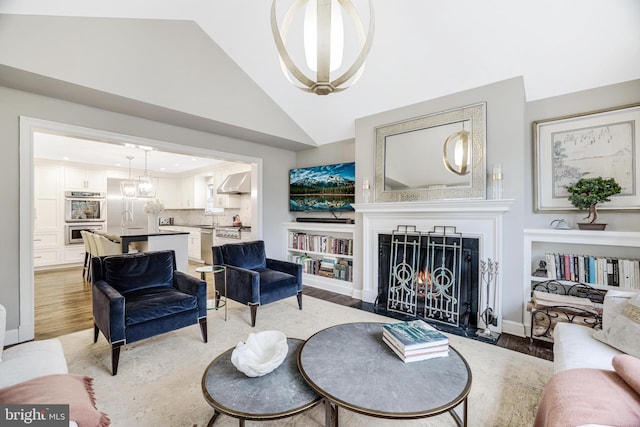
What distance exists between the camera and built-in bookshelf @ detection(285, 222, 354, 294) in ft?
14.0

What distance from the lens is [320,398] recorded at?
1.35 meters

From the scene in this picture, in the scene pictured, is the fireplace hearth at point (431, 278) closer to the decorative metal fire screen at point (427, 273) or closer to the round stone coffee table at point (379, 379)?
the decorative metal fire screen at point (427, 273)

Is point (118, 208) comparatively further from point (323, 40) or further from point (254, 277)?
point (323, 40)

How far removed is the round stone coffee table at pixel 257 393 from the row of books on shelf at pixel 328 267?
274 centimetres

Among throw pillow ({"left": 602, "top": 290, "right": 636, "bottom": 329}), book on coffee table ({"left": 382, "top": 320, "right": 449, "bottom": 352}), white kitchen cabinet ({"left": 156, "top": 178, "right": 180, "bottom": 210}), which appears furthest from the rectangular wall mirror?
white kitchen cabinet ({"left": 156, "top": 178, "right": 180, "bottom": 210})

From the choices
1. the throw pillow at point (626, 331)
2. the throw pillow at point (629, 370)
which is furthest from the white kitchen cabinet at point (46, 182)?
the throw pillow at point (626, 331)

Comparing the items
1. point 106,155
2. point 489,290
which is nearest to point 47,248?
point 106,155

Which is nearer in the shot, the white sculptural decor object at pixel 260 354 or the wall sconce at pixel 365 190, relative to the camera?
the white sculptural decor object at pixel 260 354

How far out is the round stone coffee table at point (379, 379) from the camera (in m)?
1.24

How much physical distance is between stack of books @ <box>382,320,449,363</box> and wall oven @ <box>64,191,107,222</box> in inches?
299

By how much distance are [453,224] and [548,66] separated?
171 centimetres

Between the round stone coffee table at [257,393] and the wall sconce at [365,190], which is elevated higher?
the wall sconce at [365,190]

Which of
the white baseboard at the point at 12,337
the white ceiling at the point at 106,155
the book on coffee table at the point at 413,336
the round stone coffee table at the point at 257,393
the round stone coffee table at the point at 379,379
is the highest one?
the white ceiling at the point at 106,155

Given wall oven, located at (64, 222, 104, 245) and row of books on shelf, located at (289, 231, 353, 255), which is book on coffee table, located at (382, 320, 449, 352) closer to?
row of books on shelf, located at (289, 231, 353, 255)
